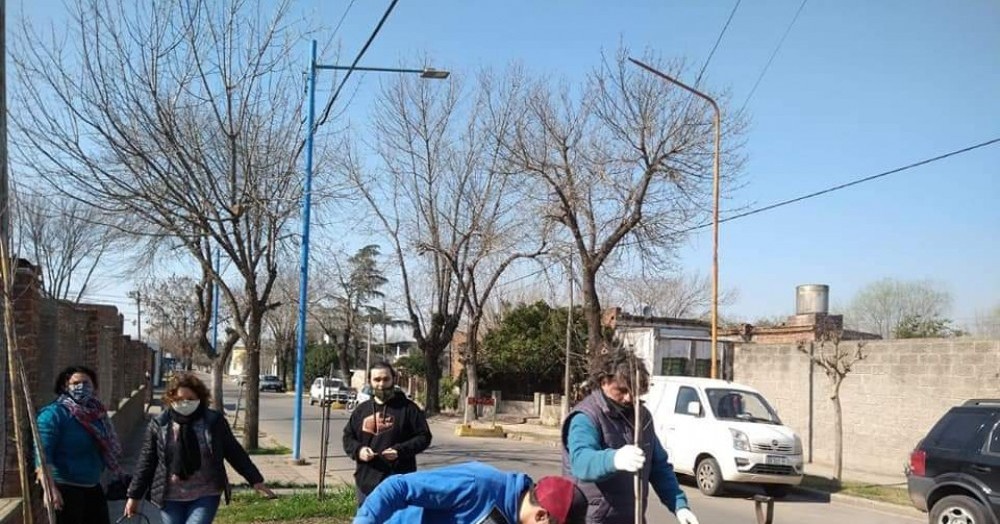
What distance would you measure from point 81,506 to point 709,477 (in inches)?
393

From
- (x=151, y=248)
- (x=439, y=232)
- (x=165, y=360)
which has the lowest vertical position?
(x=165, y=360)

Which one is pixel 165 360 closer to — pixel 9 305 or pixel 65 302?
pixel 65 302

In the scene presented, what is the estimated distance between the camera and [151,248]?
57.9 feet

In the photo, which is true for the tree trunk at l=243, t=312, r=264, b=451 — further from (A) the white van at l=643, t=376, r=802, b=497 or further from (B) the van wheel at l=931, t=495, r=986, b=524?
(B) the van wheel at l=931, t=495, r=986, b=524

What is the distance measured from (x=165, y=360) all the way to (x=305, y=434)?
5681 cm

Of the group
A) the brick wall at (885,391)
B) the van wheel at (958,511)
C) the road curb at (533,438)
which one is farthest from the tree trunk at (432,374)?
the van wheel at (958,511)

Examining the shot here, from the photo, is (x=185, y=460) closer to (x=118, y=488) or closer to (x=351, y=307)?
(x=118, y=488)

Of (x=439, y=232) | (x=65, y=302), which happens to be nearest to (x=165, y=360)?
(x=439, y=232)

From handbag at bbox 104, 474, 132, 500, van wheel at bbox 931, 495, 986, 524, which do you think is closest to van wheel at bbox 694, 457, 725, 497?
van wheel at bbox 931, 495, 986, 524

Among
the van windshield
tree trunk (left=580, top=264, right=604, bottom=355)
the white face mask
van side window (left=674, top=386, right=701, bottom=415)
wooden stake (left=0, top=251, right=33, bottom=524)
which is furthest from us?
tree trunk (left=580, top=264, right=604, bottom=355)

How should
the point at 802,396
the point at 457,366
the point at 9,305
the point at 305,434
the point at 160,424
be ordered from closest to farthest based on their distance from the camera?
the point at 9,305, the point at 160,424, the point at 802,396, the point at 305,434, the point at 457,366

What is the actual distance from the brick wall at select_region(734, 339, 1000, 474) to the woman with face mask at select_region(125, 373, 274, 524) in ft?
44.8

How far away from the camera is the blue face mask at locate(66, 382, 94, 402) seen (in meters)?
6.23

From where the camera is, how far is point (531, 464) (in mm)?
17844
